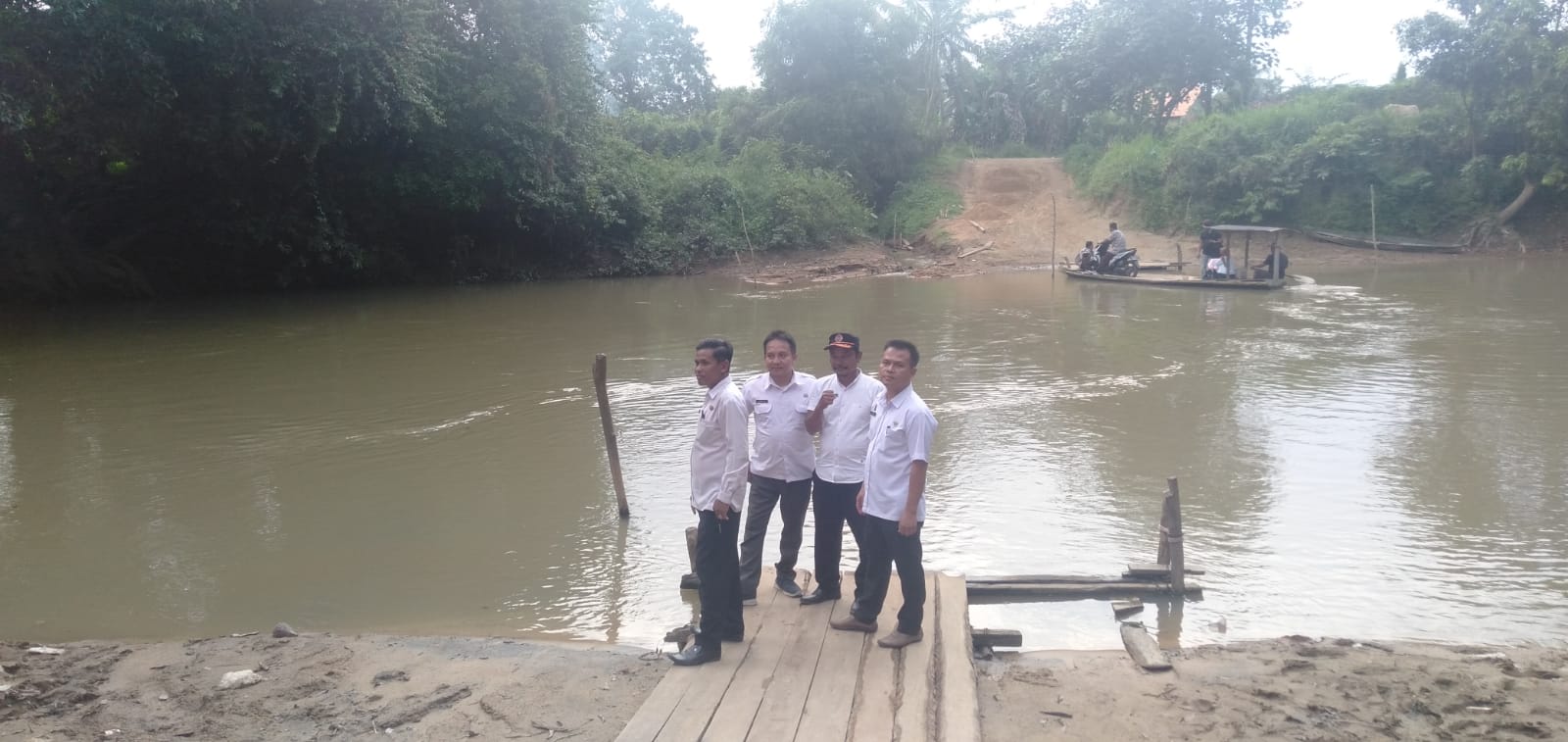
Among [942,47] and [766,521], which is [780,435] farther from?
[942,47]

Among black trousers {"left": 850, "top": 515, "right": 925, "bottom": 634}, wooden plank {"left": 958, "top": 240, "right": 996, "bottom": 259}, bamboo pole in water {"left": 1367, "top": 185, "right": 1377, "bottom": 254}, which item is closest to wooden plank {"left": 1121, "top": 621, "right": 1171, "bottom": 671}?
black trousers {"left": 850, "top": 515, "right": 925, "bottom": 634}

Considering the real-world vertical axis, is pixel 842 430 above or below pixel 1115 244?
below


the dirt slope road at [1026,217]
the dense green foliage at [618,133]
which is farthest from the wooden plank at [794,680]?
the dirt slope road at [1026,217]

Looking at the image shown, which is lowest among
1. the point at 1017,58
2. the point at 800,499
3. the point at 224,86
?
the point at 800,499

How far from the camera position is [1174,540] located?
6.10 m

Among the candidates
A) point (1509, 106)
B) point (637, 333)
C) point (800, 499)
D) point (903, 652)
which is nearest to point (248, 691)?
point (800, 499)

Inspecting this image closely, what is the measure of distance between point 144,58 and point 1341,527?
17.3 metres

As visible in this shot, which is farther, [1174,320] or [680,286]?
[680,286]

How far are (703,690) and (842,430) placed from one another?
131 centimetres

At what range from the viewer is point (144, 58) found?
54.2ft

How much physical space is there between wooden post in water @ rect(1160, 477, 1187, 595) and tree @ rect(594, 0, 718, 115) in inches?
1894

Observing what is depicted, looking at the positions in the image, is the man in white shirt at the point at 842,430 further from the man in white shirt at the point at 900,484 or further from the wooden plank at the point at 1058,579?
the wooden plank at the point at 1058,579

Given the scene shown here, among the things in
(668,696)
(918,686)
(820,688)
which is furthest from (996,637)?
(668,696)

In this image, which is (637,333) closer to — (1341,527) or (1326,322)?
(1326,322)
